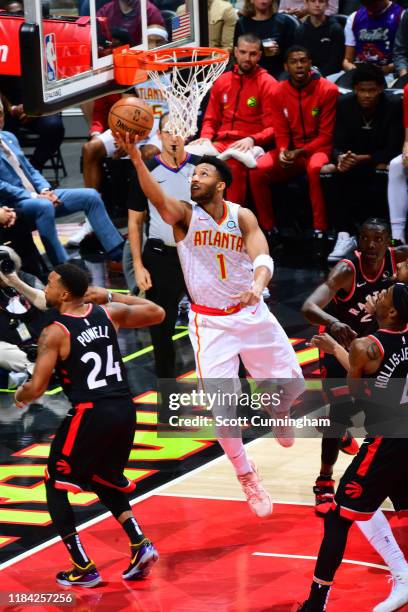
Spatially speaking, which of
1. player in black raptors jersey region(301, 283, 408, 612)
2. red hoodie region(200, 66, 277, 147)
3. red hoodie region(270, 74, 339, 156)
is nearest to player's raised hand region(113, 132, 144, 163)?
player in black raptors jersey region(301, 283, 408, 612)

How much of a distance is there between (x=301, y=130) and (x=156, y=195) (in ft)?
17.2

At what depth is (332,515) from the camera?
527 cm

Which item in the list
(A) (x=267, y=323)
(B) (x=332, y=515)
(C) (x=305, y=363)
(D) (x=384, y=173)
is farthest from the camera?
(D) (x=384, y=173)

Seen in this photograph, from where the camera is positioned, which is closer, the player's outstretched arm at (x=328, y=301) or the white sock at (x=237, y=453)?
the player's outstretched arm at (x=328, y=301)

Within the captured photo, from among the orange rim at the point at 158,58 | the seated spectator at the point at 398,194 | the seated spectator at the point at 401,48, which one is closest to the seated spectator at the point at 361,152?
the seated spectator at the point at 398,194

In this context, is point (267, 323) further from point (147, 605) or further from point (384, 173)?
point (384, 173)

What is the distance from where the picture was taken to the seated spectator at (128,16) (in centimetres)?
834

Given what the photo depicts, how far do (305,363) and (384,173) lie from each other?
9.14ft

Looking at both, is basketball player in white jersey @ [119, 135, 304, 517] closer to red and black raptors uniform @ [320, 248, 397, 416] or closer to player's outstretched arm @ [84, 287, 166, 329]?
red and black raptors uniform @ [320, 248, 397, 416]

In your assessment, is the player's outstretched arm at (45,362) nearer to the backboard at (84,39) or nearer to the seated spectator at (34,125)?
the backboard at (84,39)

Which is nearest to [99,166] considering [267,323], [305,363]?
[305,363]

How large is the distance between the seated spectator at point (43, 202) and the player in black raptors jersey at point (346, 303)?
14.2 feet

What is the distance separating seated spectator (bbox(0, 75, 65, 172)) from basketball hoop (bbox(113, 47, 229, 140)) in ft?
14.9

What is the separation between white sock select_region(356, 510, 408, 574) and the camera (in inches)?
214
